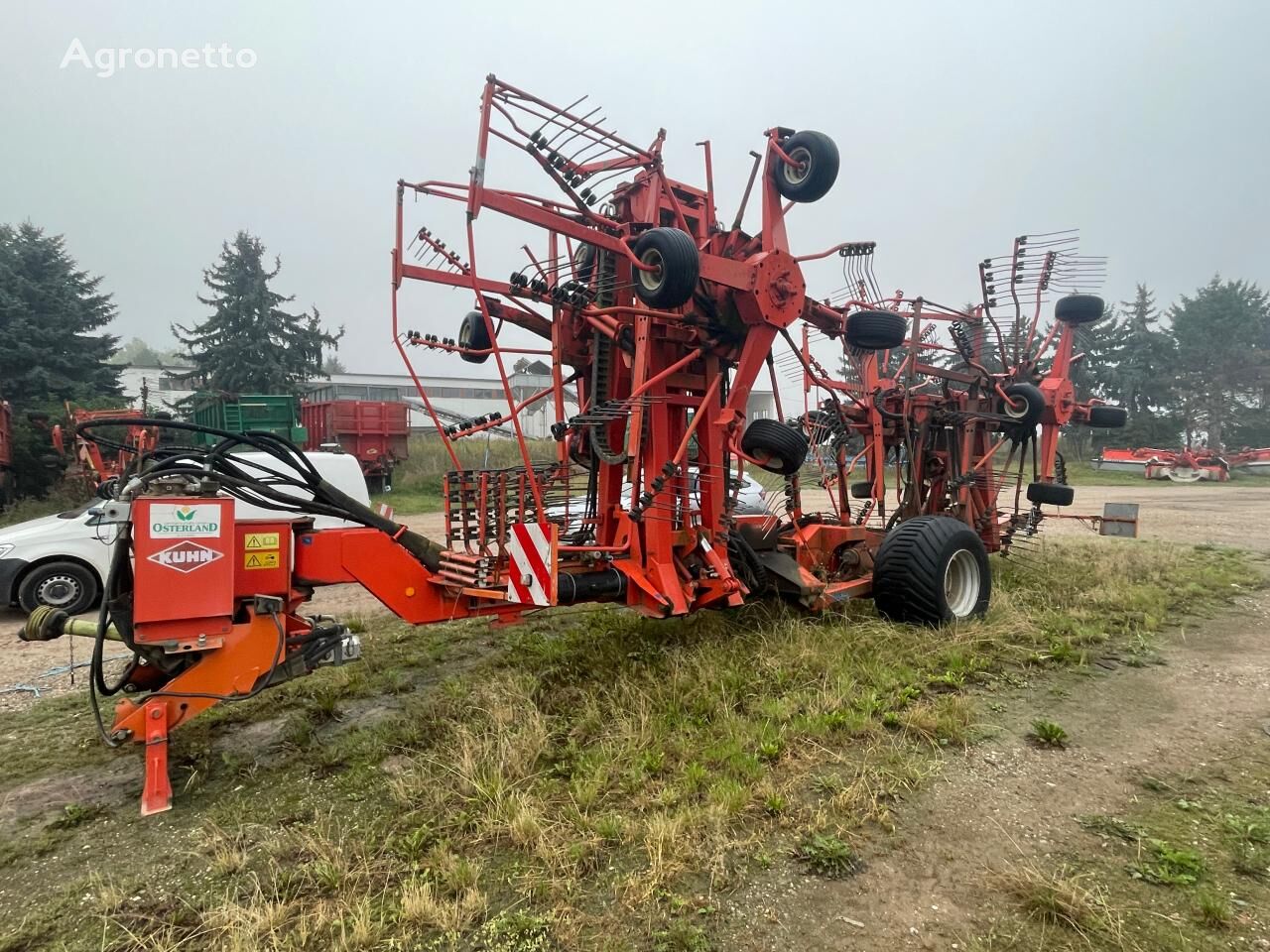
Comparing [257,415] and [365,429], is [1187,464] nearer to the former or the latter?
[365,429]

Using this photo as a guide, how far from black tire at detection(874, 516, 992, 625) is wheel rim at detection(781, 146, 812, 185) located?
2.74 m

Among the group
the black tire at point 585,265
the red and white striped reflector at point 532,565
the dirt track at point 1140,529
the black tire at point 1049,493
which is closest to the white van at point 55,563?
the dirt track at point 1140,529

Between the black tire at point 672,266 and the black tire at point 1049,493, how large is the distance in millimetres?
5872

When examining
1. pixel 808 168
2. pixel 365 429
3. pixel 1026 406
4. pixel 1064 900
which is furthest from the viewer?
pixel 365 429

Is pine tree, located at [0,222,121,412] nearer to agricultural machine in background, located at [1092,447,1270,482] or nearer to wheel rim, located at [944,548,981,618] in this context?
wheel rim, located at [944,548,981,618]

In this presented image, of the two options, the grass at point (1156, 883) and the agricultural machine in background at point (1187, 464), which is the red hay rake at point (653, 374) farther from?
the agricultural machine in background at point (1187, 464)

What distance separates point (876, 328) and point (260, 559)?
15.5 ft

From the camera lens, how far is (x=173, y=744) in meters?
4.06

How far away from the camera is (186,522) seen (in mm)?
3365

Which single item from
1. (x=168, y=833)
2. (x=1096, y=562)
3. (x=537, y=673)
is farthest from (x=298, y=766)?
(x=1096, y=562)

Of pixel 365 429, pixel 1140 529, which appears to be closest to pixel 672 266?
pixel 1140 529

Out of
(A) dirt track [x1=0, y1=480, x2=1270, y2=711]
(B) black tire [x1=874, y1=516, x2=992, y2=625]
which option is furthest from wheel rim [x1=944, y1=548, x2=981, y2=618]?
(A) dirt track [x1=0, y1=480, x2=1270, y2=711]

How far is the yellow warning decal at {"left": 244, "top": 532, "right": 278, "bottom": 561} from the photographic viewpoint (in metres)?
3.70

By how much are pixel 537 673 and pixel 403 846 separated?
2093 millimetres
